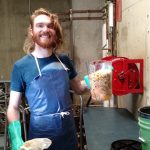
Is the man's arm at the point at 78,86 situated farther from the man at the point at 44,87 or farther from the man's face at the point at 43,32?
the man's face at the point at 43,32

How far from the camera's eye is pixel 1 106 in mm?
4137

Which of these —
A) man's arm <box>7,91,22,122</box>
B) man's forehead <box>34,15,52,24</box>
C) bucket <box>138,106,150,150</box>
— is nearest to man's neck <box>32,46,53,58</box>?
man's forehead <box>34,15,52,24</box>

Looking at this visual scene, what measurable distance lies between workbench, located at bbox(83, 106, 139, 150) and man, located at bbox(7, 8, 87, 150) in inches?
9.2

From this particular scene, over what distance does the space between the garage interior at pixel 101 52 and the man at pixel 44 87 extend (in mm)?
217

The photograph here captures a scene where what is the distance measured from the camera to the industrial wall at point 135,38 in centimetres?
221

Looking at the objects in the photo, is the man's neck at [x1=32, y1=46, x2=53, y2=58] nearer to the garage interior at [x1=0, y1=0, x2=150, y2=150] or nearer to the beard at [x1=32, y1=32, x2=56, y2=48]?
the beard at [x1=32, y1=32, x2=56, y2=48]

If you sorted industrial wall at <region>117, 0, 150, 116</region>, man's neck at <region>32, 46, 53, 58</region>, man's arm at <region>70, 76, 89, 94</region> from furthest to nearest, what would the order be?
industrial wall at <region>117, 0, 150, 116</region>
man's arm at <region>70, 76, 89, 94</region>
man's neck at <region>32, 46, 53, 58</region>

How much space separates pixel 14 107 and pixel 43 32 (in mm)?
553

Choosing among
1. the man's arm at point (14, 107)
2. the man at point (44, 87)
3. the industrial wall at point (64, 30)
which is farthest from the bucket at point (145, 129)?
the industrial wall at point (64, 30)

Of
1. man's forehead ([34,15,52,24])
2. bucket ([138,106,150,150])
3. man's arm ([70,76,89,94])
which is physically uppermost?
man's forehead ([34,15,52,24])

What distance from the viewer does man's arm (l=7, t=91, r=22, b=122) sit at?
172cm

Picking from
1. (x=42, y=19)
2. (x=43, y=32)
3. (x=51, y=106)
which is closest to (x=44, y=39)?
(x=43, y=32)

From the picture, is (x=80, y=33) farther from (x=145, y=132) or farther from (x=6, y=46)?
(x=145, y=132)

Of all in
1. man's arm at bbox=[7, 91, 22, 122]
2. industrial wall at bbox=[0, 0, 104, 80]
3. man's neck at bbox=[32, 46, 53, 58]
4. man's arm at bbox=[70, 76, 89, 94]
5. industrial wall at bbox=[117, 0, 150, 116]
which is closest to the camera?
man's arm at bbox=[7, 91, 22, 122]
